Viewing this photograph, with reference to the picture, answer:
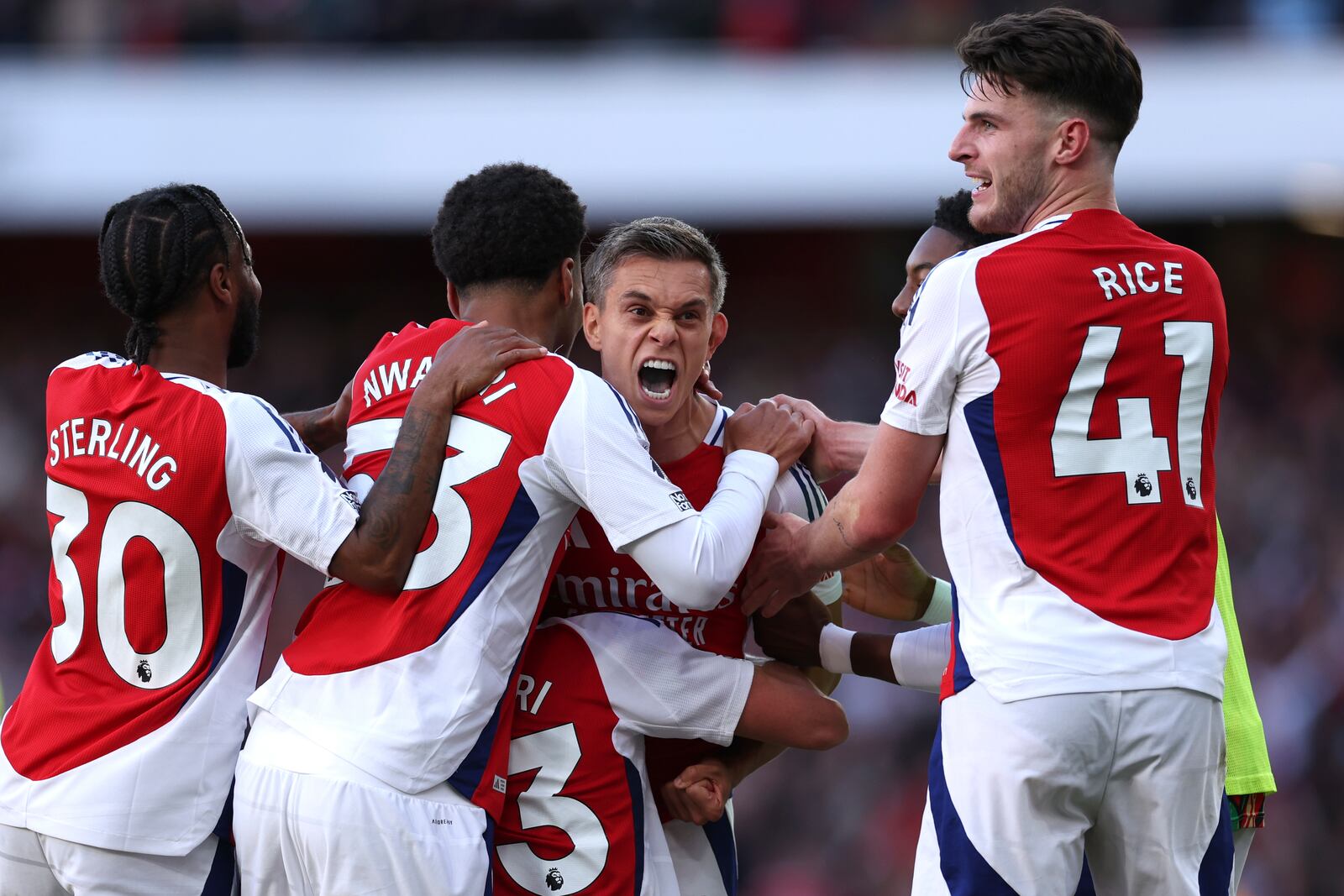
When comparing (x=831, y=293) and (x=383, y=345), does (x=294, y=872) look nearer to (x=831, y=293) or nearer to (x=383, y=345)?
(x=383, y=345)

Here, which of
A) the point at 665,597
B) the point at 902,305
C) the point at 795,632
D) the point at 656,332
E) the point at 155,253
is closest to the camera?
the point at 155,253

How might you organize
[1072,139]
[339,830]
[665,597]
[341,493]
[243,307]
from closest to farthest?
[339,830]
[1072,139]
[341,493]
[243,307]
[665,597]

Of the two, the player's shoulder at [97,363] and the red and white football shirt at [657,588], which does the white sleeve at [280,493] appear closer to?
the player's shoulder at [97,363]

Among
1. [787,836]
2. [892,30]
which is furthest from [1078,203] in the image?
[892,30]

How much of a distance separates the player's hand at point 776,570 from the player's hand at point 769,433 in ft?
0.57

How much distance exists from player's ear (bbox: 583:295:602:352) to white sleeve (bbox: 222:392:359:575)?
958 mm

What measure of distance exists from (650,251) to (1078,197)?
1.19 meters

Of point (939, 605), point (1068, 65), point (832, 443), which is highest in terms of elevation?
point (1068, 65)

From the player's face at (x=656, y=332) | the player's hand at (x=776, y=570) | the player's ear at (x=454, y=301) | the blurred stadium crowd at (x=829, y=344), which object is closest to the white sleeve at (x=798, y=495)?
the player's hand at (x=776, y=570)

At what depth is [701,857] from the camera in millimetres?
4227

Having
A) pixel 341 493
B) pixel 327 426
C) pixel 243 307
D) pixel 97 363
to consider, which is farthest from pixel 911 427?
pixel 97 363

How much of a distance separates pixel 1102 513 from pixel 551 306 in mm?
1466

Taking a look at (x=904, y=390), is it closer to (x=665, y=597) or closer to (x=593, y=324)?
(x=665, y=597)

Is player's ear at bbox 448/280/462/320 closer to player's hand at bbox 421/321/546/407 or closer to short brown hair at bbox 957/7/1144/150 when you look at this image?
player's hand at bbox 421/321/546/407
